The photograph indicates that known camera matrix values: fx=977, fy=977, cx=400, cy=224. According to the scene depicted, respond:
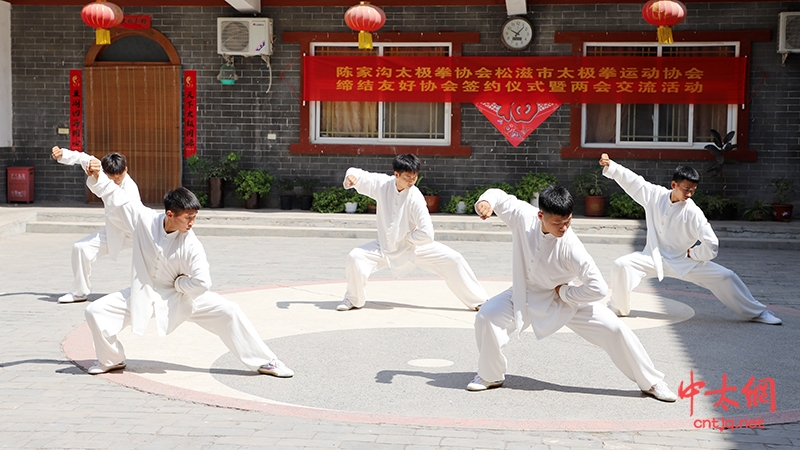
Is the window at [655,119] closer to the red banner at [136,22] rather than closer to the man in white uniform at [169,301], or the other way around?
the red banner at [136,22]

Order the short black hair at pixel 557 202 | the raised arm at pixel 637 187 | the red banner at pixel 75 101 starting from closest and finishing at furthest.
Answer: the short black hair at pixel 557 202 < the raised arm at pixel 637 187 < the red banner at pixel 75 101

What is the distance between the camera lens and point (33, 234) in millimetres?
14000

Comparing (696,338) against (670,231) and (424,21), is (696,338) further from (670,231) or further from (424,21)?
(424,21)

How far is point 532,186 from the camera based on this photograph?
14.9 metres

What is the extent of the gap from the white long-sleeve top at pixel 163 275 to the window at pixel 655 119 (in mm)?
10447

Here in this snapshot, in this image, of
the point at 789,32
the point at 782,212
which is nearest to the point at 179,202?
the point at 782,212

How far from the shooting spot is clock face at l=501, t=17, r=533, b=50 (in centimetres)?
1520

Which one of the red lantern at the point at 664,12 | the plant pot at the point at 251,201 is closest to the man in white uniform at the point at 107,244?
the plant pot at the point at 251,201

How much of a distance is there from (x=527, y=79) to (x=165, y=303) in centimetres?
1030

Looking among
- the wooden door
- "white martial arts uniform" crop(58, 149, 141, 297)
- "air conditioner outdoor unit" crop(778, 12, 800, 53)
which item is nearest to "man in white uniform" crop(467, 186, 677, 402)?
"white martial arts uniform" crop(58, 149, 141, 297)

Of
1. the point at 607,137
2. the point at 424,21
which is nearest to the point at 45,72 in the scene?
the point at 424,21

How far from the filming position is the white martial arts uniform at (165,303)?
5.94 m

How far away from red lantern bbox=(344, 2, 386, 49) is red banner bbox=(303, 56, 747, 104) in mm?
1354

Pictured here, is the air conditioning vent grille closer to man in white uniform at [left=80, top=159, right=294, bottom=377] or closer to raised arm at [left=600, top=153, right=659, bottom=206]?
raised arm at [left=600, top=153, right=659, bottom=206]
